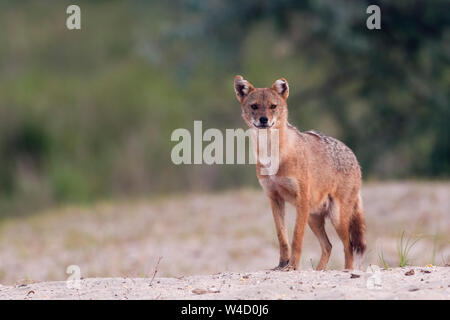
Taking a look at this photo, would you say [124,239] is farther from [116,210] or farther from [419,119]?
[419,119]

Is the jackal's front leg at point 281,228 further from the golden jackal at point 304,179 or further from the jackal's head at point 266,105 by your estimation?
the jackal's head at point 266,105

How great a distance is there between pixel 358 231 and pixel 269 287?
2.06 meters

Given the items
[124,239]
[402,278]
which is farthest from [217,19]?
[402,278]

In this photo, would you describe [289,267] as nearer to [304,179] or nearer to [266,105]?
[304,179]

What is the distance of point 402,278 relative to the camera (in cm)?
527

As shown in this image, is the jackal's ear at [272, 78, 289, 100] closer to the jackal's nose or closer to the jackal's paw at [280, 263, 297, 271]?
the jackal's nose

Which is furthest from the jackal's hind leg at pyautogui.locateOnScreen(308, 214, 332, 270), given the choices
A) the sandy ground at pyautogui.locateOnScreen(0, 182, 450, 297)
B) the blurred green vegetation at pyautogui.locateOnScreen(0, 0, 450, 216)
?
the blurred green vegetation at pyautogui.locateOnScreen(0, 0, 450, 216)

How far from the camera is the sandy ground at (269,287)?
4871 millimetres

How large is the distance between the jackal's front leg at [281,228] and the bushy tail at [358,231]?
2.90 feet

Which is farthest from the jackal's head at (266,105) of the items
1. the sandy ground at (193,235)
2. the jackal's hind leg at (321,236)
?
the sandy ground at (193,235)

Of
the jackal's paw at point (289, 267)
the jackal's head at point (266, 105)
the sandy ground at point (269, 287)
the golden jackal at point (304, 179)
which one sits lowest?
the jackal's paw at point (289, 267)

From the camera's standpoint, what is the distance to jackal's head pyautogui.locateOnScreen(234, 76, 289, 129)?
20.2 feet

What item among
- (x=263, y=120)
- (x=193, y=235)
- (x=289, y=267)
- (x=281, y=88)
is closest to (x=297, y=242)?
(x=289, y=267)
